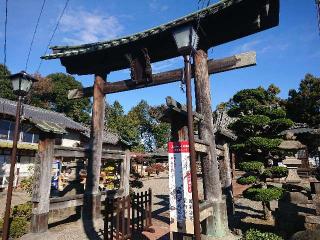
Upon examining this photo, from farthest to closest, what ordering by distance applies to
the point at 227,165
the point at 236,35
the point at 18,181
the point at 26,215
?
the point at 18,181, the point at 227,165, the point at 26,215, the point at 236,35

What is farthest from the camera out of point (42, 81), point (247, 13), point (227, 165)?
point (42, 81)

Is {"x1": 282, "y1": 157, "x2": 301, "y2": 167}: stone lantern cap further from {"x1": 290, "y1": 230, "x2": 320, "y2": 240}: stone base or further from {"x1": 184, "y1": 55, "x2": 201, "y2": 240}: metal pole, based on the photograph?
{"x1": 184, "y1": 55, "x2": 201, "y2": 240}: metal pole

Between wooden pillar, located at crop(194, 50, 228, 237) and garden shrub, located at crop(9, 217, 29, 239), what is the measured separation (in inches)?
207

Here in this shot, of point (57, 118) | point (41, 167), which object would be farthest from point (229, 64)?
point (57, 118)

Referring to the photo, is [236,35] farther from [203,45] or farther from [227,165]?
[227,165]

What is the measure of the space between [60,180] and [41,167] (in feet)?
41.9

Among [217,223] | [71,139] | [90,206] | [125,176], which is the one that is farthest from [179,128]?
[71,139]

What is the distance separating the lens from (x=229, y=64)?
7699 millimetres

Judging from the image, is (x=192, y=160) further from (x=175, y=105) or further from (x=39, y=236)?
(x=39, y=236)

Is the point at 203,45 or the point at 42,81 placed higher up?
the point at 42,81

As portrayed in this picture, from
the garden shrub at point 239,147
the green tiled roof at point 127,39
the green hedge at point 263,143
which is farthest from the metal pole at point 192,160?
the garden shrub at point 239,147

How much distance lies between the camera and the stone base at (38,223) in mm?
7580

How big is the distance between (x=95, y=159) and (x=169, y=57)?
14.7 ft

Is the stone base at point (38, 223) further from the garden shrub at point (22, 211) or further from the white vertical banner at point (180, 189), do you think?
the white vertical banner at point (180, 189)
